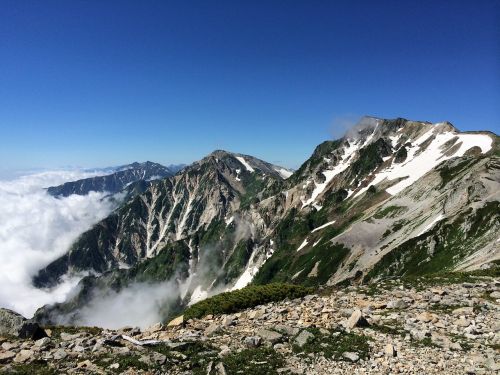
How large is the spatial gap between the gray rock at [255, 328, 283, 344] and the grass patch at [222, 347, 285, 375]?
1.26 m

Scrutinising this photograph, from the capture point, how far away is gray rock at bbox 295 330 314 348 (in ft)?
75.4

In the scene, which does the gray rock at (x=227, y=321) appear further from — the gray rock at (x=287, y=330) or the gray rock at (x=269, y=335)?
the gray rock at (x=287, y=330)

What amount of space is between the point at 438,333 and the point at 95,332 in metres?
24.7

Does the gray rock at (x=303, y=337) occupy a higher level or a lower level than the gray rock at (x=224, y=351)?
higher

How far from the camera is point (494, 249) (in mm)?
75188

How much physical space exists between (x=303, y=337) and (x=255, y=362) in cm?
425

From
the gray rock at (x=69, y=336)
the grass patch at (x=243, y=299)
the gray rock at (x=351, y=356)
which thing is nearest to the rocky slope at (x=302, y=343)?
the gray rock at (x=351, y=356)

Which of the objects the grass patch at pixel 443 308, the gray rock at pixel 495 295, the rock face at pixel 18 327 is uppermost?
the gray rock at pixel 495 295

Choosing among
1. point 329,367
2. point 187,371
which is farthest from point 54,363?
point 329,367

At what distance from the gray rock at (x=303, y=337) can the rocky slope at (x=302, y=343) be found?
2.5 inches

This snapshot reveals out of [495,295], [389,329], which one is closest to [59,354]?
[389,329]

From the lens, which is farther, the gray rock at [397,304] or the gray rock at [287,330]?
the gray rock at [397,304]

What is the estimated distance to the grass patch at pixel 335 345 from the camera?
21531 millimetres

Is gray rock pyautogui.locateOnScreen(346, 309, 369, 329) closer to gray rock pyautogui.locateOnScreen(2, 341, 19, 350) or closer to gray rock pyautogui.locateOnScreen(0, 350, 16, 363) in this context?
gray rock pyautogui.locateOnScreen(0, 350, 16, 363)
